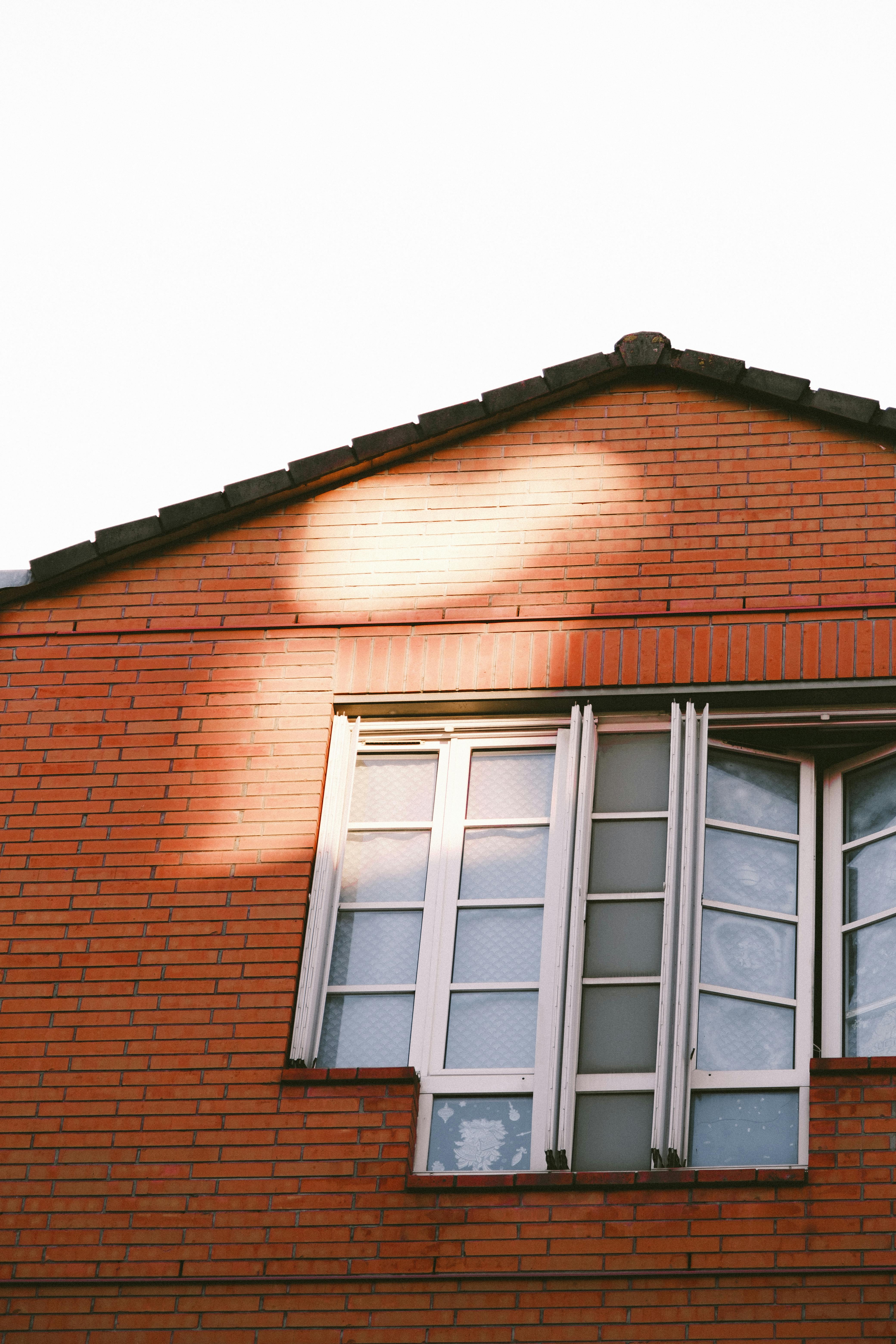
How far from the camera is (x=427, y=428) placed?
913 cm

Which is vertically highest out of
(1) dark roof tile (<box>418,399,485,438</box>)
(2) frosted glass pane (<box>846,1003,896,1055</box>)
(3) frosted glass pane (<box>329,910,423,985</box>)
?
(1) dark roof tile (<box>418,399,485,438</box>)

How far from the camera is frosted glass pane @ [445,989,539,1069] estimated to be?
7574 mm

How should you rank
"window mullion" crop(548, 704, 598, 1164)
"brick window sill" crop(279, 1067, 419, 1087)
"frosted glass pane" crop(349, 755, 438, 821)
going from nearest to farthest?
"window mullion" crop(548, 704, 598, 1164) → "brick window sill" crop(279, 1067, 419, 1087) → "frosted glass pane" crop(349, 755, 438, 821)

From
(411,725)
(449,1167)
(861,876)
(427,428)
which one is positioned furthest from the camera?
(427,428)

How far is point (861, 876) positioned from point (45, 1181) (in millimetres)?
3674

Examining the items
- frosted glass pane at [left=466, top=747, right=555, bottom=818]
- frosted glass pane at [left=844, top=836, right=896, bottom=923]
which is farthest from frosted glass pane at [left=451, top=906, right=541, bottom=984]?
frosted glass pane at [left=844, top=836, right=896, bottom=923]

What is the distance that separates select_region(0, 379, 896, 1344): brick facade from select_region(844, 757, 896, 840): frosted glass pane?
0.44m

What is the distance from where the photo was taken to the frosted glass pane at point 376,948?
786 cm

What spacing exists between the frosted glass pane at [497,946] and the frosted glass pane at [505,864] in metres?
0.07

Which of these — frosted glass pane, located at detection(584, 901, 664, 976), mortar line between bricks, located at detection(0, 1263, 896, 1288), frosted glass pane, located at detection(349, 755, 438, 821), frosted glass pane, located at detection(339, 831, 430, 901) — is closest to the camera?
mortar line between bricks, located at detection(0, 1263, 896, 1288)

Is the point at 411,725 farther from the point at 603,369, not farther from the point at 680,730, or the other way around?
the point at 603,369

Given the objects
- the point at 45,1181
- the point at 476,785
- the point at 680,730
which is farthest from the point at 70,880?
the point at 680,730

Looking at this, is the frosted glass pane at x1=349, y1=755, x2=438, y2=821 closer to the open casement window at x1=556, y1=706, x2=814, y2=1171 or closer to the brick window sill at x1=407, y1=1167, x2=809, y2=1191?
the open casement window at x1=556, y1=706, x2=814, y2=1171

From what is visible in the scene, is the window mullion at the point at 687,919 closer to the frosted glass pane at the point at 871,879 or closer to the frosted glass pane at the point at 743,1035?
the frosted glass pane at the point at 743,1035
